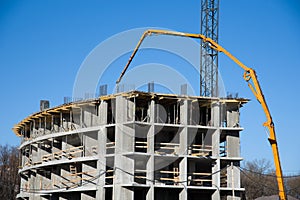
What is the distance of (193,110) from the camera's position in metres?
41.8

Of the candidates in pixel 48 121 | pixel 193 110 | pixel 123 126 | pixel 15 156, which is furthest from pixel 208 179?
pixel 15 156

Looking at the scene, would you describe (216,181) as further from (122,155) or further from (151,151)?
(122,155)

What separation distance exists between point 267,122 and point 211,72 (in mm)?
14382

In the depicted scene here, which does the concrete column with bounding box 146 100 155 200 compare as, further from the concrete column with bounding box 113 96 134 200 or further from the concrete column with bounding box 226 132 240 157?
the concrete column with bounding box 226 132 240 157

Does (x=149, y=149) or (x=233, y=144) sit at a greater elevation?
(x=233, y=144)

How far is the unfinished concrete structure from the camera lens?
3881cm

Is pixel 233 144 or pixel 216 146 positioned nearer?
pixel 216 146

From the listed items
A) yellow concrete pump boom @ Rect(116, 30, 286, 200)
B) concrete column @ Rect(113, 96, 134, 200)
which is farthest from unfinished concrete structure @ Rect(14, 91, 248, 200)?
yellow concrete pump boom @ Rect(116, 30, 286, 200)

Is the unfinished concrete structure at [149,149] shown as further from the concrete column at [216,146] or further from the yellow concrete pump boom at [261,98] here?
the yellow concrete pump boom at [261,98]

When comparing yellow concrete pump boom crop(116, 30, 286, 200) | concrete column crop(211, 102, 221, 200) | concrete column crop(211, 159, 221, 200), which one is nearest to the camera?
yellow concrete pump boom crop(116, 30, 286, 200)

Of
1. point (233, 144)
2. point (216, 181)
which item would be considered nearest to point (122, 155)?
point (216, 181)

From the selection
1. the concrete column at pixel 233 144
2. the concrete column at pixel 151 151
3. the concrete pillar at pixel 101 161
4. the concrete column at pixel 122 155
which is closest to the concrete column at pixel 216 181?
the concrete column at pixel 233 144

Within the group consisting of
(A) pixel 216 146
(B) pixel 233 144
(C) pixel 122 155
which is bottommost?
(C) pixel 122 155

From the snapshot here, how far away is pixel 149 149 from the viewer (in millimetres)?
38938
